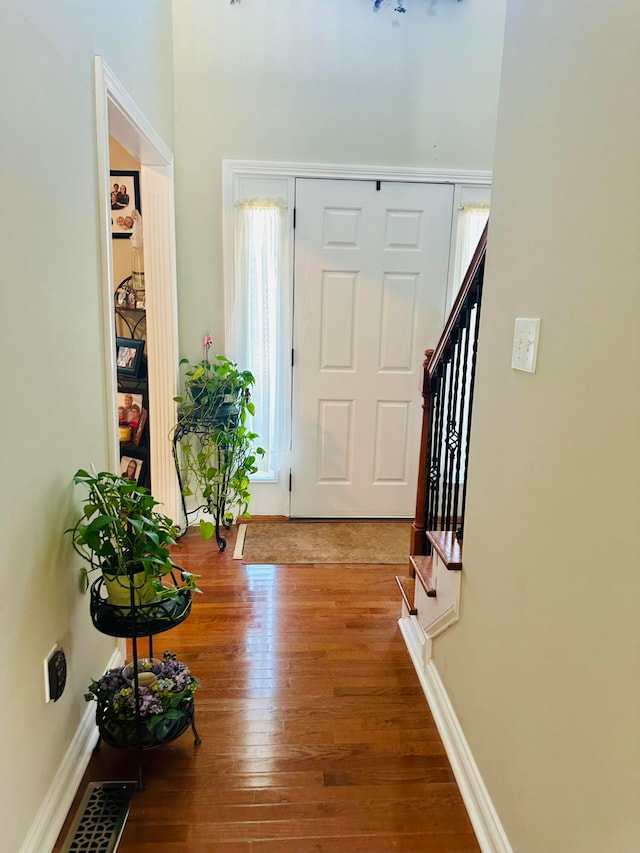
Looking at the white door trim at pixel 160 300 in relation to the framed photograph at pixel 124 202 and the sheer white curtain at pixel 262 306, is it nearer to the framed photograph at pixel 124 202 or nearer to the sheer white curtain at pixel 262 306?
the framed photograph at pixel 124 202

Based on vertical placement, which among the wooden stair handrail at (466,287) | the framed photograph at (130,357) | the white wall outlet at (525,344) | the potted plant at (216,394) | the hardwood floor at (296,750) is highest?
the wooden stair handrail at (466,287)

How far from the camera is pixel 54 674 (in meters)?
1.51

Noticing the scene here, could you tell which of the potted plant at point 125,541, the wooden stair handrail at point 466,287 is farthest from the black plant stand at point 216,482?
the potted plant at point 125,541

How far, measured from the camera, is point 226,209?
341cm

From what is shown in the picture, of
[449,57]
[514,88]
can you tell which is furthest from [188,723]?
[449,57]

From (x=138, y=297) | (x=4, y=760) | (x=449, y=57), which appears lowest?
(x=4, y=760)

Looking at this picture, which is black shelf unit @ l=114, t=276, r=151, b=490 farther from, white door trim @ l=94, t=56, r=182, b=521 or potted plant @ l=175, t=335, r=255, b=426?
potted plant @ l=175, t=335, r=255, b=426

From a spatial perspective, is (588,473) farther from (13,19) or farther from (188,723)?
(13,19)

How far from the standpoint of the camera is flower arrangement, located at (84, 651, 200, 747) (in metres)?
1.68

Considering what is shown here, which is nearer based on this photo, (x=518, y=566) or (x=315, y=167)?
(x=518, y=566)

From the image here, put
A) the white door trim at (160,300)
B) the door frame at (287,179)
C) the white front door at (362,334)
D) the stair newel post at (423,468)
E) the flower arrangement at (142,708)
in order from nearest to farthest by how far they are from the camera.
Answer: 1. the flower arrangement at (142,708)
2. the stair newel post at (423,468)
3. the white door trim at (160,300)
4. the door frame at (287,179)
5. the white front door at (362,334)

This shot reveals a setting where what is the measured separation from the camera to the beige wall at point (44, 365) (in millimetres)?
1277

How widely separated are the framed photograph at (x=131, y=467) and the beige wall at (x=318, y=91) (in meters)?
1.00

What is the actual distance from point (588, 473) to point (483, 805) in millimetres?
1038
